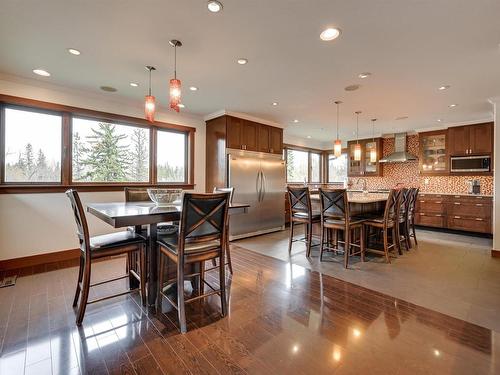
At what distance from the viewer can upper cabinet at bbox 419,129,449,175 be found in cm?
571

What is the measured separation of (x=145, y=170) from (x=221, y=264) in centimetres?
297

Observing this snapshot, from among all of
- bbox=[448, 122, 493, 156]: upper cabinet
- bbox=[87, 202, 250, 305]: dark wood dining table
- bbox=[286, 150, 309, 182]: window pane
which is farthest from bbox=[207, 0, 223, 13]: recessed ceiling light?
bbox=[448, 122, 493, 156]: upper cabinet

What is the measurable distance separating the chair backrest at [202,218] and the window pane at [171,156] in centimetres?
286

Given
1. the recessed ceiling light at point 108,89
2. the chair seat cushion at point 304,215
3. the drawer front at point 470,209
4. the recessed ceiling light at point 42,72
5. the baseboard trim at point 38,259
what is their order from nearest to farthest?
the recessed ceiling light at point 42,72, the baseboard trim at point 38,259, the recessed ceiling light at point 108,89, the chair seat cushion at point 304,215, the drawer front at point 470,209

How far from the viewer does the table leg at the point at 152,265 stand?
7.29 ft

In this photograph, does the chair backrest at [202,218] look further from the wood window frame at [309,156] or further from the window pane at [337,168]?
the window pane at [337,168]

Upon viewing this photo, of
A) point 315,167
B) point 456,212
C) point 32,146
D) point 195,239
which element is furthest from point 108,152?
point 456,212

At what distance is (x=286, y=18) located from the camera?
2010 mm

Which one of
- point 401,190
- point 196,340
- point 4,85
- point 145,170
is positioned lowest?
point 196,340

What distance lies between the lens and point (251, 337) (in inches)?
69.9

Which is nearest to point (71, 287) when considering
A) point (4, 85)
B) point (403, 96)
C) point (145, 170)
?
point (145, 170)

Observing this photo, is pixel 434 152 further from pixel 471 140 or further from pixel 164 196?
pixel 164 196

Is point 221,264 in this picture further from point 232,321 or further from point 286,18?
point 286,18

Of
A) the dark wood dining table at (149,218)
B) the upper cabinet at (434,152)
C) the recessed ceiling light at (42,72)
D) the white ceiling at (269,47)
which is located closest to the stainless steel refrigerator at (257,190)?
the white ceiling at (269,47)
